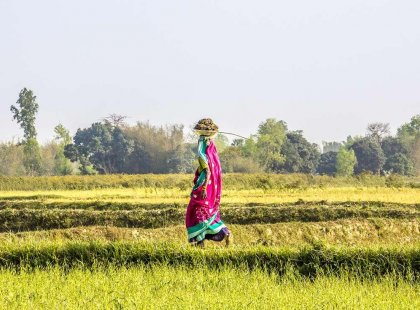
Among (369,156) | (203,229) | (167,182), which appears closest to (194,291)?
(203,229)

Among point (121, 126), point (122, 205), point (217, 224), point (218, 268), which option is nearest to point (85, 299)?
point (218, 268)

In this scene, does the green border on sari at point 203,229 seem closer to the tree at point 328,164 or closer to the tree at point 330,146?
the tree at point 328,164

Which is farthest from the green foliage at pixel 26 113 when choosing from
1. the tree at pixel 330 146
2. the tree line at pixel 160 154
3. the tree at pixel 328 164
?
the tree at pixel 330 146

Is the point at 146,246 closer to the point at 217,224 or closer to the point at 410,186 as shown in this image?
the point at 217,224

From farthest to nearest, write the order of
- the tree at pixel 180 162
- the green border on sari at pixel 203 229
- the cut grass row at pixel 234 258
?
the tree at pixel 180 162, the green border on sari at pixel 203 229, the cut grass row at pixel 234 258

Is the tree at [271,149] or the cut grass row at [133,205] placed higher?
the tree at [271,149]

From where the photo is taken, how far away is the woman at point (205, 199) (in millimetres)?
13031

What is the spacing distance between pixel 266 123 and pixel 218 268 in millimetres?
64898

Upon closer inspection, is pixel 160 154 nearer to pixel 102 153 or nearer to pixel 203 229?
pixel 102 153

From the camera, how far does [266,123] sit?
2970 inches

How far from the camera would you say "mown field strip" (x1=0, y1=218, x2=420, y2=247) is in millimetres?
15743

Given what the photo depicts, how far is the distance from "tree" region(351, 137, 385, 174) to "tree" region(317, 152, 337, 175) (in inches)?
88.8

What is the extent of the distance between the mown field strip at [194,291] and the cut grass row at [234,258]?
1.24 ft

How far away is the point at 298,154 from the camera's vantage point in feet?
225
